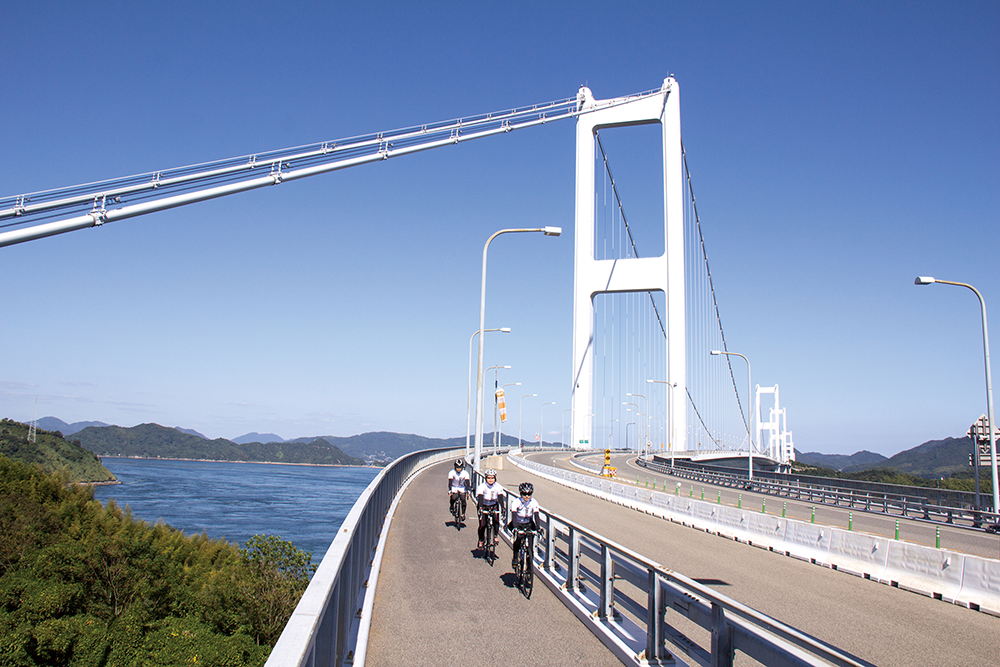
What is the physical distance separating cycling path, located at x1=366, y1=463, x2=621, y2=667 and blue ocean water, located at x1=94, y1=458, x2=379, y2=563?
47997 mm

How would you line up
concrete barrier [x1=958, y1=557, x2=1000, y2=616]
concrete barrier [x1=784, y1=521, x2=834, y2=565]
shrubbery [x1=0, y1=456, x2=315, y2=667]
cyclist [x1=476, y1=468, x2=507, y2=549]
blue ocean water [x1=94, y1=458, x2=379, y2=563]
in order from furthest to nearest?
blue ocean water [x1=94, y1=458, x2=379, y2=563], shrubbery [x1=0, y1=456, x2=315, y2=667], concrete barrier [x1=784, y1=521, x2=834, y2=565], cyclist [x1=476, y1=468, x2=507, y2=549], concrete barrier [x1=958, y1=557, x2=1000, y2=616]

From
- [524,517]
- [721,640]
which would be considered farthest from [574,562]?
[721,640]

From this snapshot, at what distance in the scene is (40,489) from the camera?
50.2 meters

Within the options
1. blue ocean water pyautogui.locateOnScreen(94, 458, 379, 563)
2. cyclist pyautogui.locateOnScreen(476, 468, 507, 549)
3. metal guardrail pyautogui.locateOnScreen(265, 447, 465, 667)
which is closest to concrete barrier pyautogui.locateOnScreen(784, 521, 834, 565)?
cyclist pyautogui.locateOnScreen(476, 468, 507, 549)

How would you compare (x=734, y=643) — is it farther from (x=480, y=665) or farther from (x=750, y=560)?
(x=750, y=560)

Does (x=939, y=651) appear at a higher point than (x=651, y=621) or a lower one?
lower

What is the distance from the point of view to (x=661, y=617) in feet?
20.4

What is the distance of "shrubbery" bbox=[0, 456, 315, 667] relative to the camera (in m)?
28.3

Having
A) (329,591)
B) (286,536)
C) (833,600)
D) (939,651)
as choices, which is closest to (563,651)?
(329,591)

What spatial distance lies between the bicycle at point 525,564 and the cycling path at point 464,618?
125 millimetres

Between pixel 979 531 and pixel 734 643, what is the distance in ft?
74.8

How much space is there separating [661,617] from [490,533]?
19.6 feet

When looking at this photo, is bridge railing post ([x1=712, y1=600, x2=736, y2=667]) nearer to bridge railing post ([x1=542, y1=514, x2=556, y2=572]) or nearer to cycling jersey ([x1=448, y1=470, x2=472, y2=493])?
bridge railing post ([x1=542, y1=514, x2=556, y2=572])

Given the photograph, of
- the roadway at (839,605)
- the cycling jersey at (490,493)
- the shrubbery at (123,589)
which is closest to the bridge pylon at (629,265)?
the shrubbery at (123,589)
